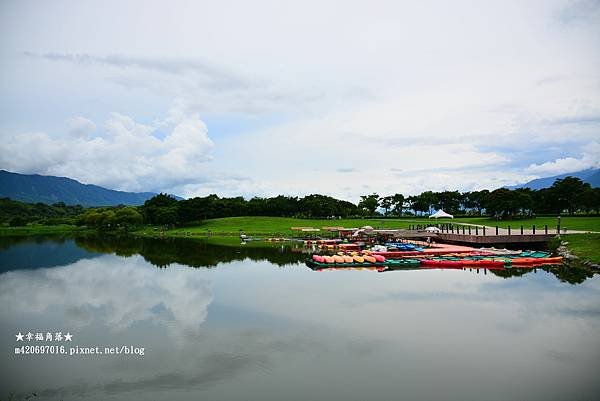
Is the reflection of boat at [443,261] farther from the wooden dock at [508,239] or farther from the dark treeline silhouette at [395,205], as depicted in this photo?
the dark treeline silhouette at [395,205]

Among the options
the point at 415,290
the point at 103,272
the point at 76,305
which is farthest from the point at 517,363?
the point at 103,272

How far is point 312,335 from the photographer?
21141 millimetres

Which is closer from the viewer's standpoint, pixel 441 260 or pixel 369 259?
pixel 441 260

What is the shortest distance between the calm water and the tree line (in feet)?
190

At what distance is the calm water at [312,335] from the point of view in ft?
50.4

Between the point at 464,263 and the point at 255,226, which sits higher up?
the point at 255,226

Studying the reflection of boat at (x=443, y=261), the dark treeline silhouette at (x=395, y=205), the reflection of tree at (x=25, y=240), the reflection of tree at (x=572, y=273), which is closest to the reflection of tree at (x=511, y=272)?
the reflection of boat at (x=443, y=261)

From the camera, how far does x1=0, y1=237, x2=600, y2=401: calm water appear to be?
15.4 m

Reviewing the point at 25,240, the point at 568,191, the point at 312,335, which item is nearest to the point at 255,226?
the point at 25,240

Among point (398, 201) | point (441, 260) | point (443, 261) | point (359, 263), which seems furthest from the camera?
point (398, 201)

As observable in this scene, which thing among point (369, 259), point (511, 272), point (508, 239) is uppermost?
point (508, 239)

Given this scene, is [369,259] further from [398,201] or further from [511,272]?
[398,201]

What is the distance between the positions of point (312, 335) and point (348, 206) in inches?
4642

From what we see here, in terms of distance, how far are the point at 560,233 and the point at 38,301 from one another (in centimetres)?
5399
